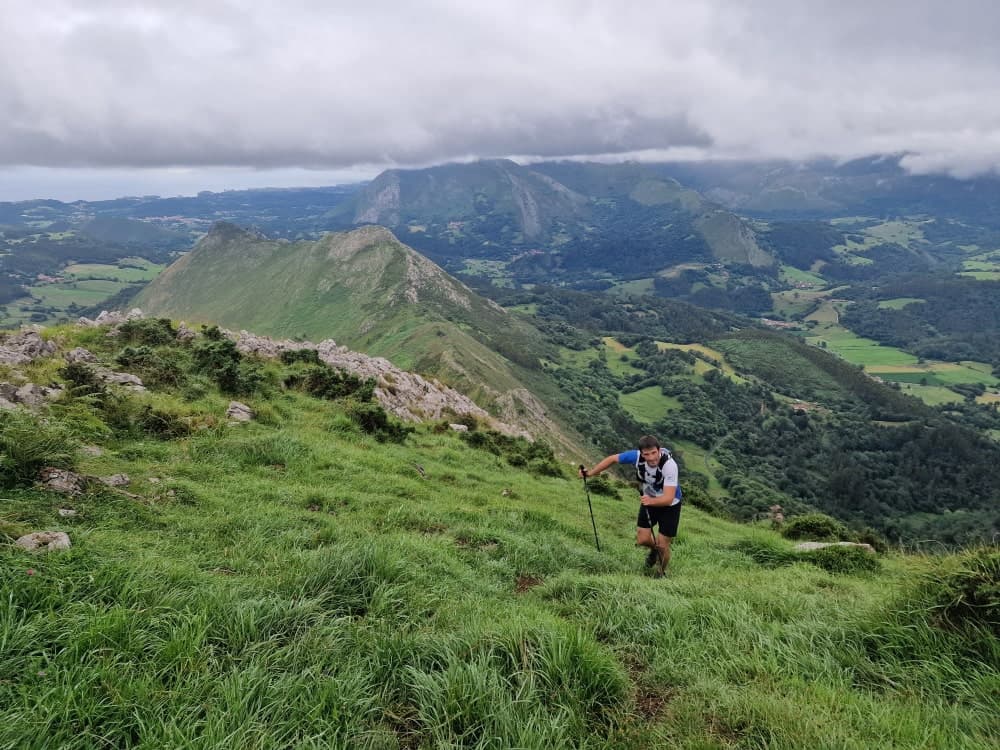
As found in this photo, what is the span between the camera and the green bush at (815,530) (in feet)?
57.7

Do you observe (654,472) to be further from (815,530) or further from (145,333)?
(145,333)

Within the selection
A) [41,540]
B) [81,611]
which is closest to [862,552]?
[81,611]

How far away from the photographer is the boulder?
585 centimetres

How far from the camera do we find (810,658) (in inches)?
212

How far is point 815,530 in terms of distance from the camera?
18.1 meters

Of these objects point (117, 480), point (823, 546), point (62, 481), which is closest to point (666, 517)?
point (823, 546)

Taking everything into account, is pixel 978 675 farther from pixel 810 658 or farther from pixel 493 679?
pixel 493 679

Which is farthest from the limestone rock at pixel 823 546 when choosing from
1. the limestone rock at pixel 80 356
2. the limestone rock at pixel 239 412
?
the limestone rock at pixel 80 356

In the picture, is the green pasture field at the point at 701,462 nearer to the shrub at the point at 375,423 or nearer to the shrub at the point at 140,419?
the shrub at the point at 375,423

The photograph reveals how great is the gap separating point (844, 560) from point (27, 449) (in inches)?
677

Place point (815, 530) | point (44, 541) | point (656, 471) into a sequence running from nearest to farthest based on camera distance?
point (44, 541)
point (656, 471)
point (815, 530)

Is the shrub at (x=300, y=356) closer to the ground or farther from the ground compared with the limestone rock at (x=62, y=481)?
closer to the ground

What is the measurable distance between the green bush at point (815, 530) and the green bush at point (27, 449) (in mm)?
21205

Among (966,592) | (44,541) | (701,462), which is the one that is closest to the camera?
(966,592)
